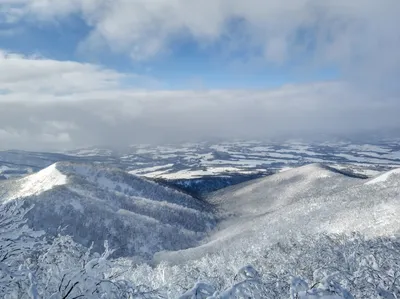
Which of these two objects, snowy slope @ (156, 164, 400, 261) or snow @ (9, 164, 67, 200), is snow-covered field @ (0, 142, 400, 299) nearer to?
snowy slope @ (156, 164, 400, 261)

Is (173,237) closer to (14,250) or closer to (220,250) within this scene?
(220,250)

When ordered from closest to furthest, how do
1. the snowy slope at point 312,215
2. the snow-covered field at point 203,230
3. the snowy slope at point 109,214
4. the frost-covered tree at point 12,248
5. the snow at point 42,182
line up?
the frost-covered tree at point 12,248 → the snow-covered field at point 203,230 → the snowy slope at point 312,215 → the snowy slope at point 109,214 → the snow at point 42,182

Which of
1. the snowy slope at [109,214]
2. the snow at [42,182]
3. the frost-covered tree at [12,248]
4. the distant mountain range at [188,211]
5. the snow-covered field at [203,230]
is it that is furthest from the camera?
the snow at [42,182]

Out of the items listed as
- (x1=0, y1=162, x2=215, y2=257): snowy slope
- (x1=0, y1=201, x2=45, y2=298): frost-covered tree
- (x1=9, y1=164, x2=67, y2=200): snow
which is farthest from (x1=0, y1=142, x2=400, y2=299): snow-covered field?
(x1=9, y1=164, x2=67, y2=200): snow

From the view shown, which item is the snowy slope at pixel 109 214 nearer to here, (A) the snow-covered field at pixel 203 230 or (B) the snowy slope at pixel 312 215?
(A) the snow-covered field at pixel 203 230

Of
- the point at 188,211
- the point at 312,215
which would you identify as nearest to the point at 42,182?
the point at 188,211

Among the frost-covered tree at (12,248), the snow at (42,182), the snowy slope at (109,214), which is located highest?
the frost-covered tree at (12,248)

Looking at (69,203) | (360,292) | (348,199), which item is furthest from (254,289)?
(69,203)

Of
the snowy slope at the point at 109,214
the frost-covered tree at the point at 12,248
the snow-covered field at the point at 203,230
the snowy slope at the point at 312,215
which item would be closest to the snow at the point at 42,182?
the snowy slope at the point at 109,214
